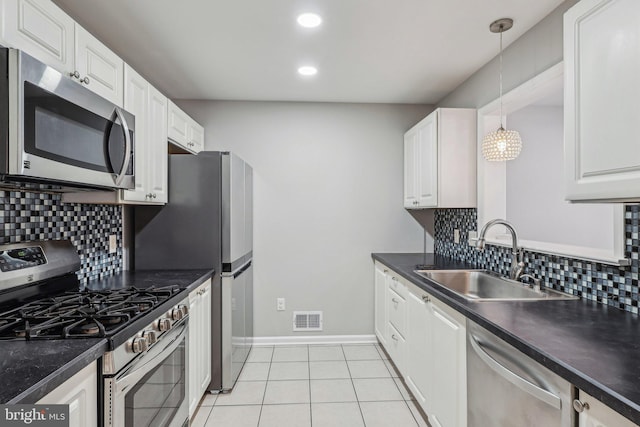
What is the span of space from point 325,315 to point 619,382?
9.59ft

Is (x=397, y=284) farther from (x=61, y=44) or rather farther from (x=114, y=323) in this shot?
(x=61, y=44)

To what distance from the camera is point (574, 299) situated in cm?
176

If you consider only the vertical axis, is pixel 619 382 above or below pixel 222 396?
above

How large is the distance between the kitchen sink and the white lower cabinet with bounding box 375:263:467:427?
0.21m

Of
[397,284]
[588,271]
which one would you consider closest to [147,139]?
[397,284]

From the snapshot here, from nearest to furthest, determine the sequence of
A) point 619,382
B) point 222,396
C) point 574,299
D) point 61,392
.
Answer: point 619,382
point 61,392
point 574,299
point 222,396

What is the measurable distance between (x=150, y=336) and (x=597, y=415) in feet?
5.02

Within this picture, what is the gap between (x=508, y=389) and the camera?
1.33 m

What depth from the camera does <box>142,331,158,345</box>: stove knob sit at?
58.2 inches

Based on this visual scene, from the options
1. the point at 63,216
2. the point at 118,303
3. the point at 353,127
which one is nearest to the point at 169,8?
the point at 63,216

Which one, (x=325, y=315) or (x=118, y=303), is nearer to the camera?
(x=118, y=303)

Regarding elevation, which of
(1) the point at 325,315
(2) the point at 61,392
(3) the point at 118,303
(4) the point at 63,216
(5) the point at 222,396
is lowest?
(5) the point at 222,396

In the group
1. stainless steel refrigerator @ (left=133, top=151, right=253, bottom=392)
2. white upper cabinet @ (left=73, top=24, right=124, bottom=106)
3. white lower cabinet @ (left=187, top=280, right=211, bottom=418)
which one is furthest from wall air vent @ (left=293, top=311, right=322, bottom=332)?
white upper cabinet @ (left=73, top=24, right=124, bottom=106)

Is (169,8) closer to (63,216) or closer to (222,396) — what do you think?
(63,216)
